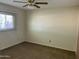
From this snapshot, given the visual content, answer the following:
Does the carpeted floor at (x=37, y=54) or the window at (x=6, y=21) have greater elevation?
the window at (x=6, y=21)

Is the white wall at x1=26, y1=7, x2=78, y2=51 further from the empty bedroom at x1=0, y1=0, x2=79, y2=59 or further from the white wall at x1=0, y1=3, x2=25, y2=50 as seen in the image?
the white wall at x1=0, y1=3, x2=25, y2=50

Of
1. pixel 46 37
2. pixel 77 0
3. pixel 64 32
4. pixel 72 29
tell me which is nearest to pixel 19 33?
pixel 46 37

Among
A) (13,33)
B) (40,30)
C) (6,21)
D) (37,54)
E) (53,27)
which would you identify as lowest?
(37,54)

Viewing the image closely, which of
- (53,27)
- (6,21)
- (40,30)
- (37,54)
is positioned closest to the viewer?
(37,54)

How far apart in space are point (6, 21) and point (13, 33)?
0.84 meters

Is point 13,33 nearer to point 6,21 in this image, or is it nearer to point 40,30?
point 6,21

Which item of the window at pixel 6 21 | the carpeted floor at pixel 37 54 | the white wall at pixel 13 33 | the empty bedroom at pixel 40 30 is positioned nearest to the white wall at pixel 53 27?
the empty bedroom at pixel 40 30

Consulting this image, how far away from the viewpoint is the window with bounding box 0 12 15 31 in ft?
13.5

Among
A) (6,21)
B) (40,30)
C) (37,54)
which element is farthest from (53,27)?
(6,21)

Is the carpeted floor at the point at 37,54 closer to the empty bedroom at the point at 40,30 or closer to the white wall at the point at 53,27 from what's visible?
the empty bedroom at the point at 40,30

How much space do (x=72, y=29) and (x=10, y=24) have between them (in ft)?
10.7

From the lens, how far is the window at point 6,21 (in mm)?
4104

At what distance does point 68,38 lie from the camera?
4324 millimetres

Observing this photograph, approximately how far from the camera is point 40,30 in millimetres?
5285
